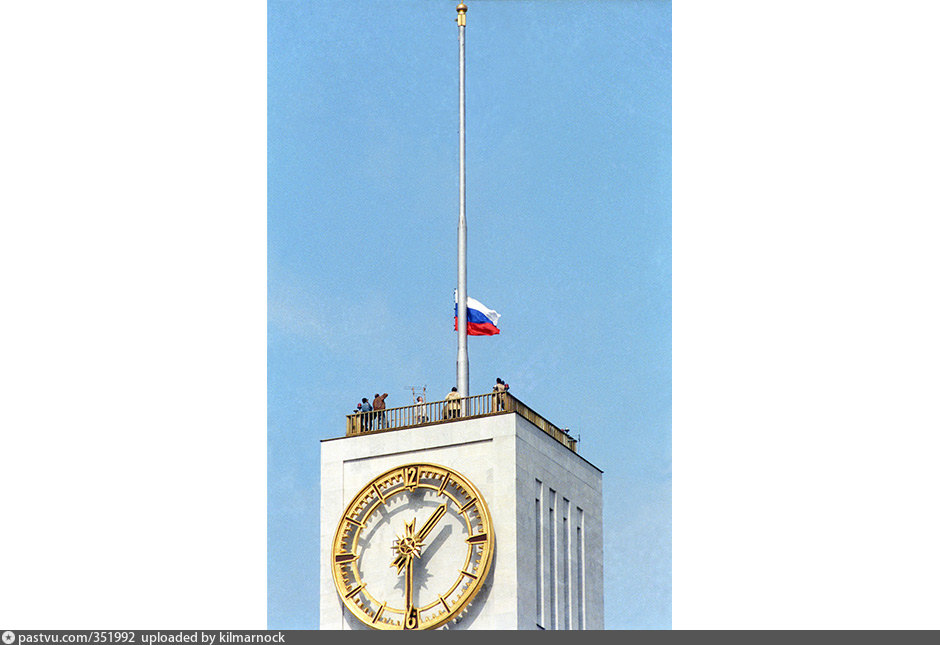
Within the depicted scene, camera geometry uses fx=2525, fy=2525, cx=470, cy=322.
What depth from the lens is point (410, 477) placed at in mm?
79875

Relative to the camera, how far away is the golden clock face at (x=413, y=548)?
257 ft

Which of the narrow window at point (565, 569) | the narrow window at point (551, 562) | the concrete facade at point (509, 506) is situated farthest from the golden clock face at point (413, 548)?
the narrow window at point (565, 569)

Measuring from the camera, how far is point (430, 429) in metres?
80.3

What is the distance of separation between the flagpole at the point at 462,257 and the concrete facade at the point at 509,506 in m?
2.74

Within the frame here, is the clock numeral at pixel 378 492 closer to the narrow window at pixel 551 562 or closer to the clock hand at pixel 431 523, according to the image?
the clock hand at pixel 431 523

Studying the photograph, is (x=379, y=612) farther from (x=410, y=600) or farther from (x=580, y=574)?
(x=580, y=574)

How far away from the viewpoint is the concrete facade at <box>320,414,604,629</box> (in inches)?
3078

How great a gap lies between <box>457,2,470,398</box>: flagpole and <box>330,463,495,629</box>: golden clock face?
12.7ft

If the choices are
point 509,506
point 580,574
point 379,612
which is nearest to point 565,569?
point 580,574

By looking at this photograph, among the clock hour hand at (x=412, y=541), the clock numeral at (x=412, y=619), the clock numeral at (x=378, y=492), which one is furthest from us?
the clock numeral at (x=378, y=492)

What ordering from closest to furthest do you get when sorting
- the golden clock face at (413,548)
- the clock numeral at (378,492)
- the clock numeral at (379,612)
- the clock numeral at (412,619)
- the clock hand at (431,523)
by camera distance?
1. the clock numeral at (412,619)
2. the golden clock face at (413,548)
3. the clock numeral at (379,612)
4. the clock hand at (431,523)
5. the clock numeral at (378,492)

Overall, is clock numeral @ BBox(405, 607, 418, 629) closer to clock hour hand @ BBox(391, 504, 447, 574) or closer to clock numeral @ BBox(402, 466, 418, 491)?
clock hour hand @ BBox(391, 504, 447, 574)
